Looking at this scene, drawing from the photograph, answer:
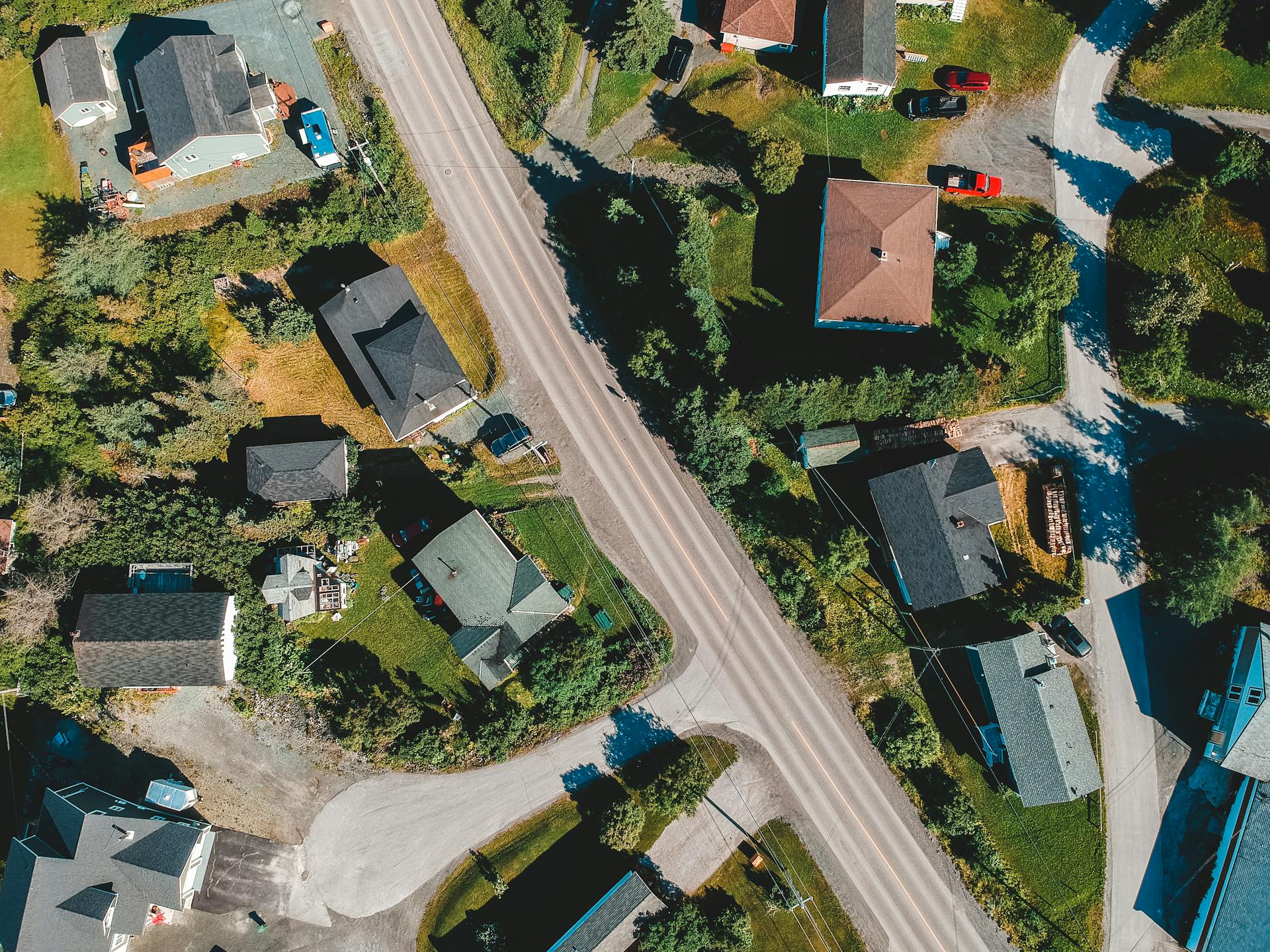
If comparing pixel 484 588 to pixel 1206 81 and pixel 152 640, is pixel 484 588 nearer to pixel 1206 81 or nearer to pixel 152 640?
pixel 152 640

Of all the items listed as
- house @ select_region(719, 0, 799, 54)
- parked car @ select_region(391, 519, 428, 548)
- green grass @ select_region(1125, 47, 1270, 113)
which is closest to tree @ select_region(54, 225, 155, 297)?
parked car @ select_region(391, 519, 428, 548)

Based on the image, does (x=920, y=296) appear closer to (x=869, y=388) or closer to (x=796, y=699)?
(x=869, y=388)

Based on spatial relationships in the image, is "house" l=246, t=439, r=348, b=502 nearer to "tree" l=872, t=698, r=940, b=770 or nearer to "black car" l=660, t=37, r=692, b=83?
"black car" l=660, t=37, r=692, b=83

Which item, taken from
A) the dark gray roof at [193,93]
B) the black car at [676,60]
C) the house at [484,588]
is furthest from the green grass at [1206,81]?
the dark gray roof at [193,93]

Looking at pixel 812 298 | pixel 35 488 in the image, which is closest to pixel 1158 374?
pixel 812 298

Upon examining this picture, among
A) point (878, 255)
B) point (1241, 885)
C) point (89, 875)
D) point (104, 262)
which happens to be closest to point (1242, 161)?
point (878, 255)

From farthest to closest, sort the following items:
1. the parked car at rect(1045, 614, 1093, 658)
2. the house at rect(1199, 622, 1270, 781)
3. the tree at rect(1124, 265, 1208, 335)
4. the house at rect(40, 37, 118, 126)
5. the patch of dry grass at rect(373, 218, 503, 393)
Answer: the house at rect(40, 37, 118, 126) < the patch of dry grass at rect(373, 218, 503, 393) < the parked car at rect(1045, 614, 1093, 658) < the tree at rect(1124, 265, 1208, 335) < the house at rect(1199, 622, 1270, 781)
